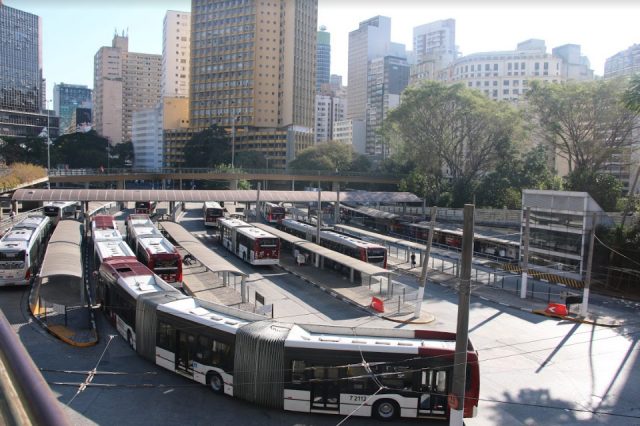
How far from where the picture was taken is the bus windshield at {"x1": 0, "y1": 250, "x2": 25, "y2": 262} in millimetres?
27922

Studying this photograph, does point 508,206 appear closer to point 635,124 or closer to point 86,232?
point 635,124

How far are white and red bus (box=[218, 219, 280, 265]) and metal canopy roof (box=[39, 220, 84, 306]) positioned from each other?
36.4 feet

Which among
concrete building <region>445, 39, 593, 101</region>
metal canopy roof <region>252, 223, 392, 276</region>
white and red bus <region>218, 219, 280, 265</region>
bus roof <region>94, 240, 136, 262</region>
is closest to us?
bus roof <region>94, 240, 136, 262</region>

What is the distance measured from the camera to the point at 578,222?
114 feet

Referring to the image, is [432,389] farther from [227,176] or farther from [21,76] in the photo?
[21,76]

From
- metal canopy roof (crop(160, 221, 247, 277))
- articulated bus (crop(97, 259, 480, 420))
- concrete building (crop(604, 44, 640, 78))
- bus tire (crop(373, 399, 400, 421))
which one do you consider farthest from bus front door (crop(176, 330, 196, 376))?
concrete building (crop(604, 44, 640, 78))

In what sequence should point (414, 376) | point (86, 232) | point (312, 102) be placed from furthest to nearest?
point (312, 102)
point (86, 232)
point (414, 376)

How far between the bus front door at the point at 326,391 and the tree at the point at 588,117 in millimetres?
49658

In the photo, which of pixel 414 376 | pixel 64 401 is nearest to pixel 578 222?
pixel 414 376

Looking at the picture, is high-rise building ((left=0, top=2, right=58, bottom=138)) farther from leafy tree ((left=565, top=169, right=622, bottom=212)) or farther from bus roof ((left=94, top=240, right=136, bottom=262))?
leafy tree ((left=565, top=169, right=622, bottom=212))

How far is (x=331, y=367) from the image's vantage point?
15.0m

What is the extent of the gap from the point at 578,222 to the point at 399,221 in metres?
28.7

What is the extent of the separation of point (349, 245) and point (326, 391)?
23444mm

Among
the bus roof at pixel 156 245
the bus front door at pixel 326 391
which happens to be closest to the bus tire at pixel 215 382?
the bus front door at pixel 326 391
